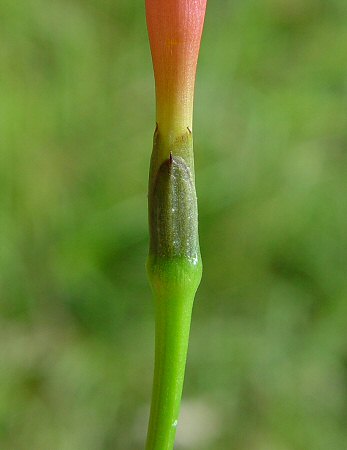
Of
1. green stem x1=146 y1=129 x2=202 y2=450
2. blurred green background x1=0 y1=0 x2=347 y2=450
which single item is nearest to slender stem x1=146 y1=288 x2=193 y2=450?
green stem x1=146 y1=129 x2=202 y2=450

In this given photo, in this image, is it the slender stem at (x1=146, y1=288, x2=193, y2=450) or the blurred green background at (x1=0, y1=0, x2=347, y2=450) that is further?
the blurred green background at (x1=0, y1=0, x2=347, y2=450)

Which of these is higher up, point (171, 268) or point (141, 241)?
point (171, 268)

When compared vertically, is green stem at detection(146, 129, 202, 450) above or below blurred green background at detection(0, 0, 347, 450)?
above

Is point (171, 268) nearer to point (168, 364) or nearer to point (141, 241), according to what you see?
point (168, 364)

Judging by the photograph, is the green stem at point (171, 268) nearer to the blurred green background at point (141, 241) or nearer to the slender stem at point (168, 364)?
the slender stem at point (168, 364)

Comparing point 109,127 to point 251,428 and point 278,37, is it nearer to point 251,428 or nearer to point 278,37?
point 278,37

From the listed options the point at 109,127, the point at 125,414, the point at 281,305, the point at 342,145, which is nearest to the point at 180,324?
the point at 125,414

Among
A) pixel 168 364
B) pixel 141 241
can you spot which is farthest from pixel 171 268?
pixel 141 241

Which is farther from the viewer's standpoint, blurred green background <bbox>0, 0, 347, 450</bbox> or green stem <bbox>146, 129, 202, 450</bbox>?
blurred green background <bbox>0, 0, 347, 450</bbox>

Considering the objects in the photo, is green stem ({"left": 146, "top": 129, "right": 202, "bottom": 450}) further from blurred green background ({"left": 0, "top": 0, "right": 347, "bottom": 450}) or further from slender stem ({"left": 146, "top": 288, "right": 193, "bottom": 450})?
blurred green background ({"left": 0, "top": 0, "right": 347, "bottom": 450})
